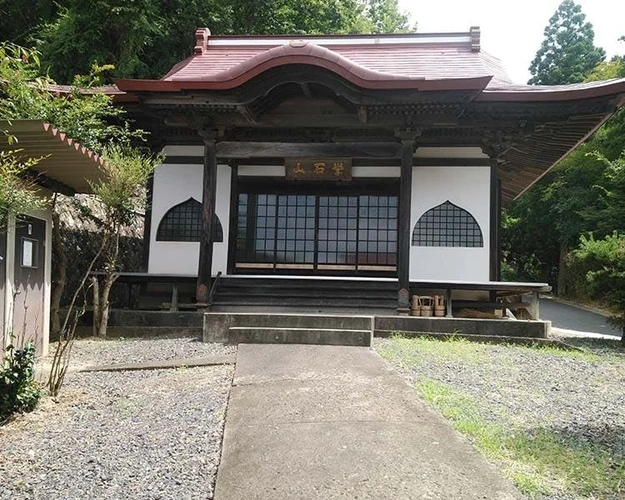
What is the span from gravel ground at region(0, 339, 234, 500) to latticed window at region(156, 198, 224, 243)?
513cm

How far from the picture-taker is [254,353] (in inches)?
252

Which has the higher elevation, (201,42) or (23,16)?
(23,16)

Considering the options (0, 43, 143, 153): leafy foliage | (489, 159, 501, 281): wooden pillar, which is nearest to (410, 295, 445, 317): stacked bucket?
(489, 159, 501, 281): wooden pillar

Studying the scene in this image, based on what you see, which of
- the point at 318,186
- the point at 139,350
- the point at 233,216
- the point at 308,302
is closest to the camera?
the point at 139,350

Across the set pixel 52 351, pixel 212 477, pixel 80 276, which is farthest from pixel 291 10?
pixel 212 477

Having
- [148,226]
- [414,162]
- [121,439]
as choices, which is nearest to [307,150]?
[414,162]

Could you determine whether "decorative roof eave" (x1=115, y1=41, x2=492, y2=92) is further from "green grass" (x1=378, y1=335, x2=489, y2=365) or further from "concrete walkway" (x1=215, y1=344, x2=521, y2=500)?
"concrete walkway" (x1=215, y1=344, x2=521, y2=500)

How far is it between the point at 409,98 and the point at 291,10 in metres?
14.6

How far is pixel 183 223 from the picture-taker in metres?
10.6

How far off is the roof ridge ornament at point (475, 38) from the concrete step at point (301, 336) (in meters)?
7.17

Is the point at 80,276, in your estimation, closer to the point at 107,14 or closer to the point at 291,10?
the point at 107,14

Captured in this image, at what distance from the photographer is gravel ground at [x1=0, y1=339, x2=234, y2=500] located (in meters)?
2.88

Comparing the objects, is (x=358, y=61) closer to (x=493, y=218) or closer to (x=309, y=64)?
(x=309, y=64)

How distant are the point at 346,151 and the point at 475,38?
4.33m
